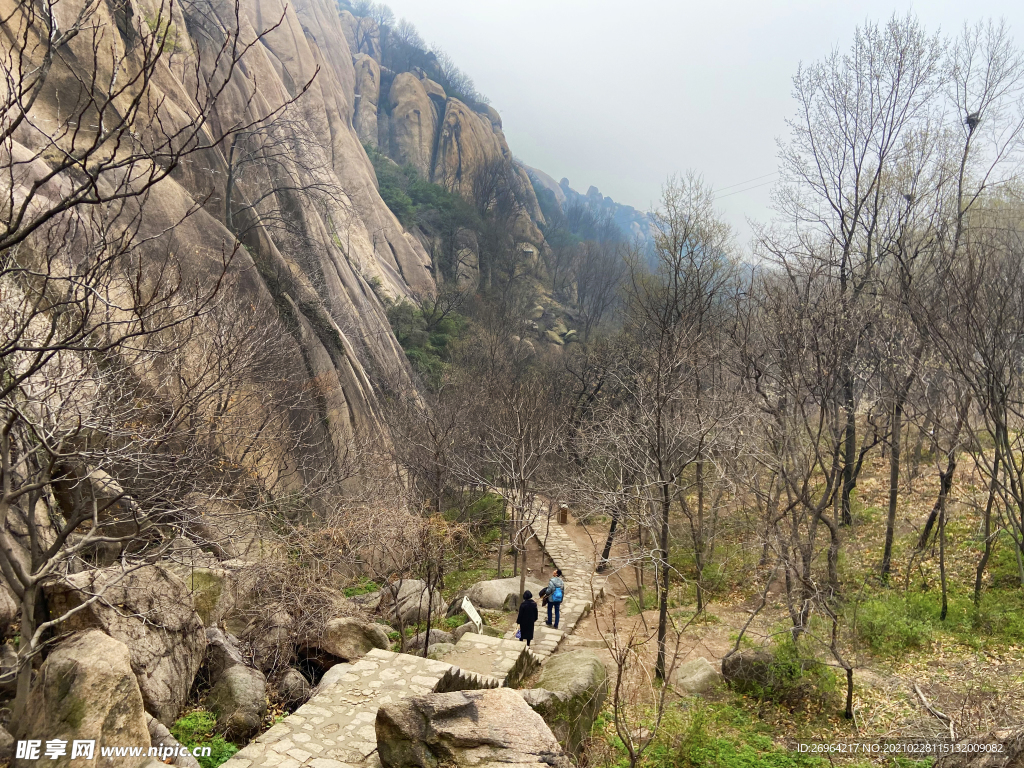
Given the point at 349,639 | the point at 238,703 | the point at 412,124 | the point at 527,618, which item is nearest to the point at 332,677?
the point at 349,639

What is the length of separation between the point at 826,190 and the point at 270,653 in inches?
655

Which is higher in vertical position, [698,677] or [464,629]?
[698,677]

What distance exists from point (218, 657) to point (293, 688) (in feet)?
3.84

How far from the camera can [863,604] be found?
11820 mm

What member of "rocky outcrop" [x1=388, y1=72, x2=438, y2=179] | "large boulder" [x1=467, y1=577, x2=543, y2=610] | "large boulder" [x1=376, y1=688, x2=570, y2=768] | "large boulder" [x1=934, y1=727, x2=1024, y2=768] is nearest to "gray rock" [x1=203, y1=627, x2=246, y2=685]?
"large boulder" [x1=376, y1=688, x2=570, y2=768]

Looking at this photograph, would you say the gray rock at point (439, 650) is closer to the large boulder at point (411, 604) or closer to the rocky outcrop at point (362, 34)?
the large boulder at point (411, 604)

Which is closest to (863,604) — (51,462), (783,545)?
(783,545)

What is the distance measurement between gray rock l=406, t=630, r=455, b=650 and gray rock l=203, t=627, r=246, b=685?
3.04m

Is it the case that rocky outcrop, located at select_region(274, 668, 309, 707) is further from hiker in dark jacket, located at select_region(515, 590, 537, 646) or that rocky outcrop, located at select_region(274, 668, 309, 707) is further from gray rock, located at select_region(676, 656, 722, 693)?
gray rock, located at select_region(676, 656, 722, 693)

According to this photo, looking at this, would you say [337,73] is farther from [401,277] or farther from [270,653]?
[270,653]

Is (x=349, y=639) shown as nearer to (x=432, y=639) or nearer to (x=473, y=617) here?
(x=432, y=639)

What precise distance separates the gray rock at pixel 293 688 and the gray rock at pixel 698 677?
601 cm

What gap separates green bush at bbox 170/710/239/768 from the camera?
6762mm

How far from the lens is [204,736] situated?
7098 mm
